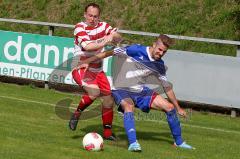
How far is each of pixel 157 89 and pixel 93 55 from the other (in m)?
4.60

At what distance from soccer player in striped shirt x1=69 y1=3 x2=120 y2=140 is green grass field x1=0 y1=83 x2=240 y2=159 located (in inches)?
16.3

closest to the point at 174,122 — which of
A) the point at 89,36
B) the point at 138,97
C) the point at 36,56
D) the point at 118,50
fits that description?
the point at 138,97

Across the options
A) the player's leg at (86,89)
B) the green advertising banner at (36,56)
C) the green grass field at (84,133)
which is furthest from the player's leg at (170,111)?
the green advertising banner at (36,56)

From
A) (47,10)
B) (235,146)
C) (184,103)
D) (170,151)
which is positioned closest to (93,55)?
(170,151)

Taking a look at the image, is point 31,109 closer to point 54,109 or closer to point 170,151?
point 54,109

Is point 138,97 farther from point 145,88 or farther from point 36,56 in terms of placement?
point 36,56

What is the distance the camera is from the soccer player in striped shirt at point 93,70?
10078mm

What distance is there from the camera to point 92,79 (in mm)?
10492

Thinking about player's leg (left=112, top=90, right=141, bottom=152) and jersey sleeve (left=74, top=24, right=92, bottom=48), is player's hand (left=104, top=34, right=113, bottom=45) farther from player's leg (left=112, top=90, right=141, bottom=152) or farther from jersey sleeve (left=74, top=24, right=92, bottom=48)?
player's leg (left=112, top=90, right=141, bottom=152)

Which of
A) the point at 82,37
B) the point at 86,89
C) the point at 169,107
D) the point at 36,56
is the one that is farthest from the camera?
the point at 36,56

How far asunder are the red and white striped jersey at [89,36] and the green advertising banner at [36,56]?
5.90m

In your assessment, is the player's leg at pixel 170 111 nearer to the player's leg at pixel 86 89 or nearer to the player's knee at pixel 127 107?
the player's knee at pixel 127 107

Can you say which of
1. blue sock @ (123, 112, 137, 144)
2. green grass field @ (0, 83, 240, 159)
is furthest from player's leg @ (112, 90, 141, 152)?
green grass field @ (0, 83, 240, 159)

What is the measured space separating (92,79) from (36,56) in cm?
671
